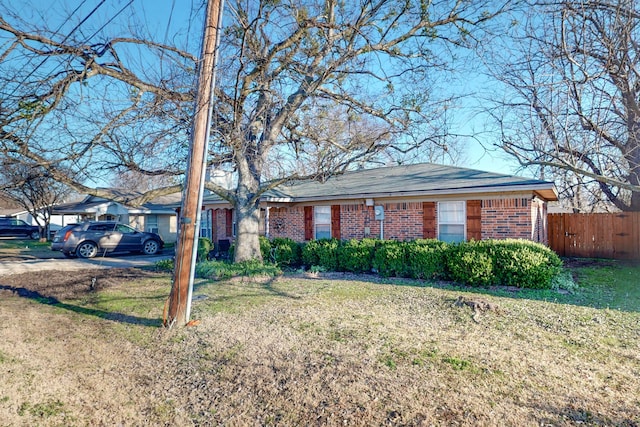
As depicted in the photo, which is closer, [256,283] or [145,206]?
[256,283]

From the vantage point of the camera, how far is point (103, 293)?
8.54 metres

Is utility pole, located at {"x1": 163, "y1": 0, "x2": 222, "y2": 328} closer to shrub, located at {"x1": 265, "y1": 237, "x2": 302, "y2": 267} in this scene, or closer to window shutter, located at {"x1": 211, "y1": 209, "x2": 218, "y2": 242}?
shrub, located at {"x1": 265, "y1": 237, "x2": 302, "y2": 267}

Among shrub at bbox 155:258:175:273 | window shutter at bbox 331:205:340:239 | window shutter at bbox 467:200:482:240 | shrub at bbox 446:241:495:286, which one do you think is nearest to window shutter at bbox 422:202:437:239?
window shutter at bbox 467:200:482:240

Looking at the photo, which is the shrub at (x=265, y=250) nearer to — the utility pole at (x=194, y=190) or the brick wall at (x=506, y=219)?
the brick wall at (x=506, y=219)

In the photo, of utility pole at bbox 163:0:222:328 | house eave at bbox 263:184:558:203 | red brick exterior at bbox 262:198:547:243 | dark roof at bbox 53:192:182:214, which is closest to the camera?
utility pole at bbox 163:0:222:328

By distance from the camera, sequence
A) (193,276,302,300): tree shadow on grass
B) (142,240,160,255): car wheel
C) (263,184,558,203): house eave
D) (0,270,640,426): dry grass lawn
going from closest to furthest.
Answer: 1. (0,270,640,426): dry grass lawn
2. (193,276,302,300): tree shadow on grass
3. (263,184,558,203): house eave
4. (142,240,160,255): car wheel

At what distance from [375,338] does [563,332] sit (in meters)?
2.65

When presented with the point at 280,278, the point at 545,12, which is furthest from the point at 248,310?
the point at 545,12

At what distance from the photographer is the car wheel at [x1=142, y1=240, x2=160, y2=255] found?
1844 cm

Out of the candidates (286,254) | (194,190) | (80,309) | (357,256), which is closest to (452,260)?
(357,256)

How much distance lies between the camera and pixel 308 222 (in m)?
14.8

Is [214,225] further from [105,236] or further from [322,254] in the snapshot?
[322,254]

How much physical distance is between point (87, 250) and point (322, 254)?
36.8ft

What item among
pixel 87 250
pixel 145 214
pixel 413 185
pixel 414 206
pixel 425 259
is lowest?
pixel 87 250
